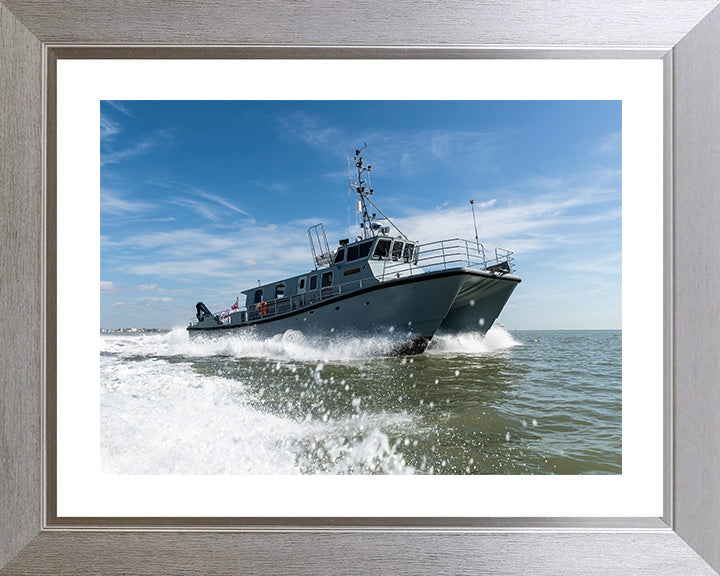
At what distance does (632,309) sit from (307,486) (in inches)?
45.3

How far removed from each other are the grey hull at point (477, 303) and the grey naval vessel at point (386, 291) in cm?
1

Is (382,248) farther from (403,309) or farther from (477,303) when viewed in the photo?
(477,303)

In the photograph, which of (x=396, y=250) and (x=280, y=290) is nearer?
(x=396, y=250)

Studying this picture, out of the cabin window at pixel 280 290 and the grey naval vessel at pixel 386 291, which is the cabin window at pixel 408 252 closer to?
the grey naval vessel at pixel 386 291

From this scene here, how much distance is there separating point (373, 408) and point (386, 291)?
1.61 meters

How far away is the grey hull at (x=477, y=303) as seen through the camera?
4.63m

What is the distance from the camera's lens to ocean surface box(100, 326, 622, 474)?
7.16 ft

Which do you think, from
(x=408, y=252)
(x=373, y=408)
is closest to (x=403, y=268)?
(x=408, y=252)

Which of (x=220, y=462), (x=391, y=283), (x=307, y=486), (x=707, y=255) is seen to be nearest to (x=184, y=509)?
(x=307, y=486)

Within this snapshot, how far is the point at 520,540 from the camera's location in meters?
1.19

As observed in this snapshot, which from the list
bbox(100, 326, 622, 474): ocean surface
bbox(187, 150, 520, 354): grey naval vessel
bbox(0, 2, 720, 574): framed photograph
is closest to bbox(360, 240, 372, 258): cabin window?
bbox(187, 150, 520, 354): grey naval vessel

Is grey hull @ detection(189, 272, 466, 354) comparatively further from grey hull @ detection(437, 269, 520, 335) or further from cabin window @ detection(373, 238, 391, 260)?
cabin window @ detection(373, 238, 391, 260)

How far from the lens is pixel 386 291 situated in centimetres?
479

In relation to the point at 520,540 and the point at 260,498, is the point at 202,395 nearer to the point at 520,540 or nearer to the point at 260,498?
the point at 260,498
